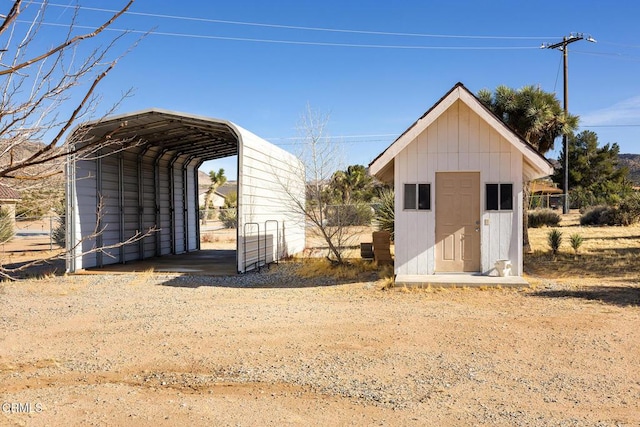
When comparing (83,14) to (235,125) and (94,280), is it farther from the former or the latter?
(94,280)

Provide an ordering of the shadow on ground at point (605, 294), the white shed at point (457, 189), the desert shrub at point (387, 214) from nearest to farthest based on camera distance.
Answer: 1. the shadow on ground at point (605, 294)
2. the white shed at point (457, 189)
3. the desert shrub at point (387, 214)

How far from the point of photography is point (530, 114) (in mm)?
18375

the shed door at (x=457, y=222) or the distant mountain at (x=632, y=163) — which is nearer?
the shed door at (x=457, y=222)

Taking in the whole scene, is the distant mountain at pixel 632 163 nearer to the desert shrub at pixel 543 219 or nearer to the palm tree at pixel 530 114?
the desert shrub at pixel 543 219

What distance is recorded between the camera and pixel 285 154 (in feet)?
64.1

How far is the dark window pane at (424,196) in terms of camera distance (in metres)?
12.2

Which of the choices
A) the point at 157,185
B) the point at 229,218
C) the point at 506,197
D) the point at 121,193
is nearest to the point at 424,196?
the point at 506,197

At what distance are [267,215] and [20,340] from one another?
998 centimetres

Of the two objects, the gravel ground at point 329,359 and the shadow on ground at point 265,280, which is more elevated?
the shadow on ground at point 265,280

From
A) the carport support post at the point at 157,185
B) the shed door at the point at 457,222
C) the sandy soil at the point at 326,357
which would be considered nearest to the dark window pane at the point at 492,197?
the shed door at the point at 457,222

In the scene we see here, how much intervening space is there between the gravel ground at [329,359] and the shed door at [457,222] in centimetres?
128

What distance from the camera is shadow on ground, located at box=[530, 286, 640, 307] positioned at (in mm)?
9867

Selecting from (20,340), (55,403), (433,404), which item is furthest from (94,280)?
(433,404)

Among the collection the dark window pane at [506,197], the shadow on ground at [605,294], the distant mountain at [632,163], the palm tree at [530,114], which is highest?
the distant mountain at [632,163]
